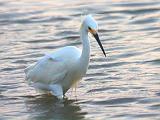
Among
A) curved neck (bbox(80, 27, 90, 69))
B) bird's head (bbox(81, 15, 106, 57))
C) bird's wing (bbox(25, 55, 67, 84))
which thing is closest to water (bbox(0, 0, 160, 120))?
bird's wing (bbox(25, 55, 67, 84))

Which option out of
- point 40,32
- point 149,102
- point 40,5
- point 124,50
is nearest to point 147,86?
point 149,102

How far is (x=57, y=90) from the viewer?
1016 cm

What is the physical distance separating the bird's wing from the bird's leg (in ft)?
0.20

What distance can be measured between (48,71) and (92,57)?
2439 mm

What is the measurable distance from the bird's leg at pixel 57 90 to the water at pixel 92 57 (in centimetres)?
15

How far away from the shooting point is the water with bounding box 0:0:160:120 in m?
9.80

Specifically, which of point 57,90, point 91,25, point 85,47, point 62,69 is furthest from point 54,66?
point 91,25

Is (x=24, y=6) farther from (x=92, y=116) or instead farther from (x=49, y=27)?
(x=92, y=116)

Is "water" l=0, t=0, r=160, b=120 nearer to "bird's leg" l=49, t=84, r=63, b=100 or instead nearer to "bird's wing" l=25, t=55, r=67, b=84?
"bird's leg" l=49, t=84, r=63, b=100

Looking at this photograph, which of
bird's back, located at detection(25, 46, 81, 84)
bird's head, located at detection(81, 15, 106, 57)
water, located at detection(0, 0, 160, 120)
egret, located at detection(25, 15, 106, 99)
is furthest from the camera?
bird's back, located at detection(25, 46, 81, 84)

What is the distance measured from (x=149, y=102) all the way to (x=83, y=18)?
1.52 meters

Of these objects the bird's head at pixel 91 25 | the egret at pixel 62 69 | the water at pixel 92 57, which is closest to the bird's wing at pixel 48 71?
the egret at pixel 62 69

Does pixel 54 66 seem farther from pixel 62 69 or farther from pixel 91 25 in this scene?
pixel 91 25

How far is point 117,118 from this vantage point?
9195 millimetres
